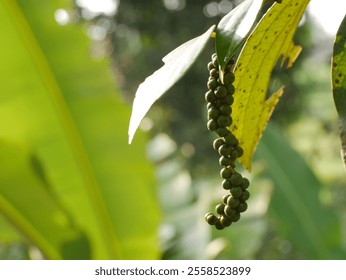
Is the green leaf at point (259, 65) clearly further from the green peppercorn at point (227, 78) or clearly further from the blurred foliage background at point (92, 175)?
the blurred foliage background at point (92, 175)

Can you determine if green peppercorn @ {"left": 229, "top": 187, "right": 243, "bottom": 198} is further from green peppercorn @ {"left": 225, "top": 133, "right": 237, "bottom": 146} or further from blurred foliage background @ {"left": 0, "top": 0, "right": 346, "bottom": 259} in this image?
blurred foliage background @ {"left": 0, "top": 0, "right": 346, "bottom": 259}

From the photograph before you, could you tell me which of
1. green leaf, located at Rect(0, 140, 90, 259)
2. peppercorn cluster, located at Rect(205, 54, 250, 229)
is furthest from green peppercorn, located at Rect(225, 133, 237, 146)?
green leaf, located at Rect(0, 140, 90, 259)

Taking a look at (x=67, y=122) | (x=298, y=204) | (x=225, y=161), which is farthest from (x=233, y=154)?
(x=298, y=204)

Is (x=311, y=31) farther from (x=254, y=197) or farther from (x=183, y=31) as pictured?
(x=254, y=197)

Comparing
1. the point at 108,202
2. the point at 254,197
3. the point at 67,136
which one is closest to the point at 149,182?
the point at 108,202

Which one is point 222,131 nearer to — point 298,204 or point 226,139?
point 226,139

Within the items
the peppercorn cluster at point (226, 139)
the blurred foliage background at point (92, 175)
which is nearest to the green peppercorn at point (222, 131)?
the peppercorn cluster at point (226, 139)
